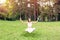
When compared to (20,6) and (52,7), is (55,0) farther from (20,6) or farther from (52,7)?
(20,6)

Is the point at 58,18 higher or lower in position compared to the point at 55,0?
lower

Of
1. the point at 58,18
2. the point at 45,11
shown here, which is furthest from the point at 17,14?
the point at 58,18

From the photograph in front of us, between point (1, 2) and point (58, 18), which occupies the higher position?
point (1, 2)

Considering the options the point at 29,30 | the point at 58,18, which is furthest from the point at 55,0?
the point at 29,30

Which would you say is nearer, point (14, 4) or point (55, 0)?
point (55, 0)

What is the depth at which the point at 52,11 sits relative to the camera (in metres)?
35.9

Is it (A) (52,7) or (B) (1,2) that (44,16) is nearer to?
(A) (52,7)

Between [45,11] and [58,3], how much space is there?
9.37 feet

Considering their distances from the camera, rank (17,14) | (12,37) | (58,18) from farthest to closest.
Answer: (17,14) < (58,18) < (12,37)

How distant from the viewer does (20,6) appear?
37.5 m

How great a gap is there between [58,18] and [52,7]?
8.31 ft

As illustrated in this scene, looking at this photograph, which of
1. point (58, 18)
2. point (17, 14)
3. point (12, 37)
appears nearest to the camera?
point (12, 37)

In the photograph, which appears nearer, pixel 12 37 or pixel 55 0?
pixel 12 37

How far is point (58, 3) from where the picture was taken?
3588 centimetres
